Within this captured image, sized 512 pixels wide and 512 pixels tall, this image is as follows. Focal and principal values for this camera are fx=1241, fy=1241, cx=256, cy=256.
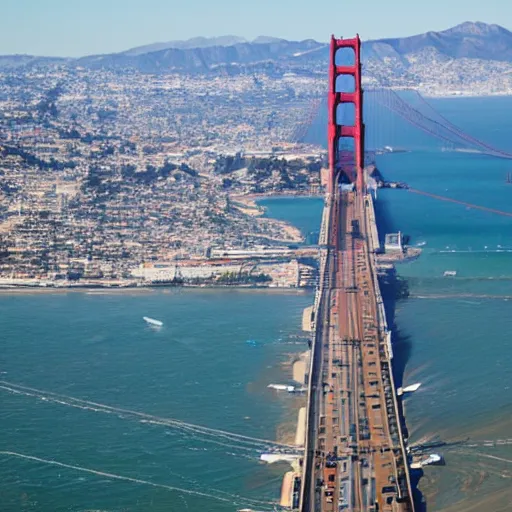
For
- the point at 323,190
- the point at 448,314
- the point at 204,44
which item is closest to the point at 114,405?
the point at 448,314

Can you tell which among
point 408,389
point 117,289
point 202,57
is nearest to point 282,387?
point 408,389

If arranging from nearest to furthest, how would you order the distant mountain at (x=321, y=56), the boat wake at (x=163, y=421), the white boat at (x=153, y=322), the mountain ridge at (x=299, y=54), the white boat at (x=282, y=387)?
the boat wake at (x=163, y=421), the white boat at (x=282, y=387), the white boat at (x=153, y=322), the distant mountain at (x=321, y=56), the mountain ridge at (x=299, y=54)

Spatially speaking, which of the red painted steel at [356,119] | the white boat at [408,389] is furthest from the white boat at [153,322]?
the red painted steel at [356,119]

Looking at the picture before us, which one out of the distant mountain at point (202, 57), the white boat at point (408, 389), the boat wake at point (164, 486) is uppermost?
the distant mountain at point (202, 57)

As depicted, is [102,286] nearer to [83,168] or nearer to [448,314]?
[448,314]

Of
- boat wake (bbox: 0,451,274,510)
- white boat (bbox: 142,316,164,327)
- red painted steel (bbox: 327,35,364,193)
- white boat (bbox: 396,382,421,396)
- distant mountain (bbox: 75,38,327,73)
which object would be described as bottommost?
boat wake (bbox: 0,451,274,510)

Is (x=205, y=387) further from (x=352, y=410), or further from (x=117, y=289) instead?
(x=117, y=289)

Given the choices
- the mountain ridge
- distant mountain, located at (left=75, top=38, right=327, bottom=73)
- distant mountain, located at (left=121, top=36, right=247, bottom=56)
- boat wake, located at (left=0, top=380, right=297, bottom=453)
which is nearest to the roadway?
boat wake, located at (left=0, top=380, right=297, bottom=453)

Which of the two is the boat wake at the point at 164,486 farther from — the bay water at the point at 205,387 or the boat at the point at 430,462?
the boat at the point at 430,462

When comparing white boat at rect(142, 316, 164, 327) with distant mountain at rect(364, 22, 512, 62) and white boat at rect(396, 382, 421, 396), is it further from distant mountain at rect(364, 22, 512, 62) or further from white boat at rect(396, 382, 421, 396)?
distant mountain at rect(364, 22, 512, 62)
